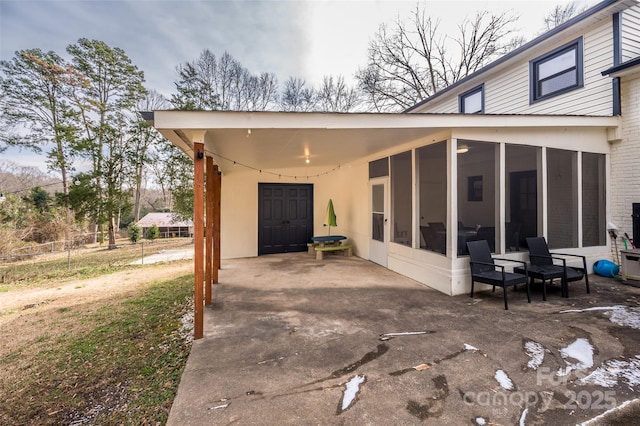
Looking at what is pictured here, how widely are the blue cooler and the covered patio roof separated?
254cm

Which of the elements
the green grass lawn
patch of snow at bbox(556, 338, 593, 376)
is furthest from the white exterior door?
the green grass lawn

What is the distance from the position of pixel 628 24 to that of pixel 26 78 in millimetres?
20755

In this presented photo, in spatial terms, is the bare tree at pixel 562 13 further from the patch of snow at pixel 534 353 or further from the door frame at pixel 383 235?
the patch of snow at pixel 534 353

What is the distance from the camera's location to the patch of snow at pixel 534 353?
2.49 m

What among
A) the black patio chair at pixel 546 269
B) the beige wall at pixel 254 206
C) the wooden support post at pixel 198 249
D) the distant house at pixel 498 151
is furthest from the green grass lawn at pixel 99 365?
the black patio chair at pixel 546 269

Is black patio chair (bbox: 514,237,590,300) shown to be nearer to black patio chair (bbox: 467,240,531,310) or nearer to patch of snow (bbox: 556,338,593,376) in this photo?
black patio chair (bbox: 467,240,531,310)

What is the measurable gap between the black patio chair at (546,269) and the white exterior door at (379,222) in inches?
103

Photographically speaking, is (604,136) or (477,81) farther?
(477,81)

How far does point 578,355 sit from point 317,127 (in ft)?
12.0

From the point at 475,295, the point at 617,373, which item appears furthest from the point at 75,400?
the point at 475,295

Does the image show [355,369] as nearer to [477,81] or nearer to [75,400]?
[75,400]

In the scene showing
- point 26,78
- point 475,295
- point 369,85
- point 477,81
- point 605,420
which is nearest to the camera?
point 605,420

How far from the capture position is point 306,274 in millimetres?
6121

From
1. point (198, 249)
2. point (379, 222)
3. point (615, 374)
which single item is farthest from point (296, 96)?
point (615, 374)
